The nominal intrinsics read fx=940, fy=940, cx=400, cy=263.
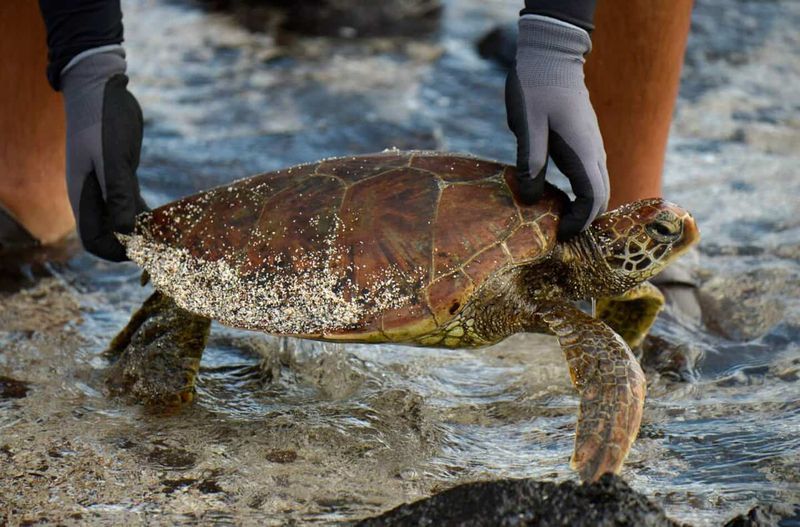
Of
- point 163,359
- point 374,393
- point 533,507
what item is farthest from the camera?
point 374,393

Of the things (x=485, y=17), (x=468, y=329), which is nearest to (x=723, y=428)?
(x=468, y=329)

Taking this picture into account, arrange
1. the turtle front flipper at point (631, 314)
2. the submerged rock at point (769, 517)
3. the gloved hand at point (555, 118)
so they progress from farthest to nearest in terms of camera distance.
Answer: the turtle front flipper at point (631, 314), the gloved hand at point (555, 118), the submerged rock at point (769, 517)

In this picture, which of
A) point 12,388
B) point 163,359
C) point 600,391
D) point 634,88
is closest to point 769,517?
point 600,391

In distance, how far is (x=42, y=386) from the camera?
304cm

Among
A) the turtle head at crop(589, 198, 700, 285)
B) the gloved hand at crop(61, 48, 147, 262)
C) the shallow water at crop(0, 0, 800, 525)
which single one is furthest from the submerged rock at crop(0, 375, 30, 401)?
the turtle head at crop(589, 198, 700, 285)

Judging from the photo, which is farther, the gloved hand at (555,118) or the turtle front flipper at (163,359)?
the turtle front flipper at (163,359)

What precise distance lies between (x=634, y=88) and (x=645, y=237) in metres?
1.19

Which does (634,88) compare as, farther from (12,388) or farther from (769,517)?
(12,388)

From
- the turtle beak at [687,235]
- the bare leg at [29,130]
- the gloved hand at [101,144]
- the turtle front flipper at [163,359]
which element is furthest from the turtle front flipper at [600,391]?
the bare leg at [29,130]

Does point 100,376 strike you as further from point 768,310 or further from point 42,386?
point 768,310

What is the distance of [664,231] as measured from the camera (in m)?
2.76

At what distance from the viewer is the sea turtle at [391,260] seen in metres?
2.65

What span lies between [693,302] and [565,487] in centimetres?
194

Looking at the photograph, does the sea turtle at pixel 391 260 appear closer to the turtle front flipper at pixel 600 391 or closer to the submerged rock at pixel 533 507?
the turtle front flipper at pixel 600 391
